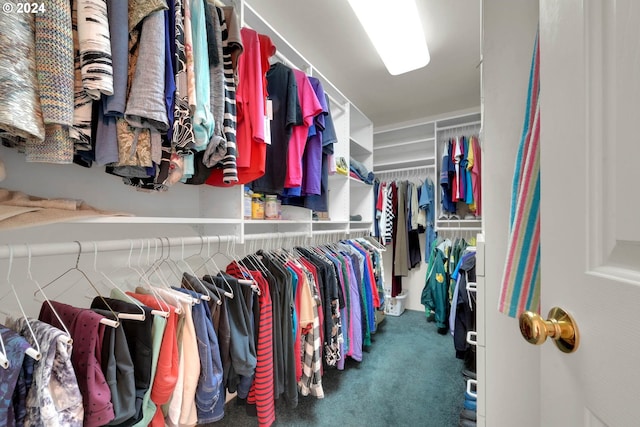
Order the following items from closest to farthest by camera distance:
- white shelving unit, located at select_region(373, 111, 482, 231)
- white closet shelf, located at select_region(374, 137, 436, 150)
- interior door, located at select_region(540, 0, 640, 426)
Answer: interior door, located at select_region(540, 0, 640, 426)
white shelving unit, located at select_region(373, 111, 482, 231)
white closet shelf, located at select_region(374, 137, 436, 150)

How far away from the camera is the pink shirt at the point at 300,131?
1.42 meters

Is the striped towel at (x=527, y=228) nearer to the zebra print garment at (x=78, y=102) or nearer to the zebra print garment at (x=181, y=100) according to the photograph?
the zebra print garment at (x=181, y=100)

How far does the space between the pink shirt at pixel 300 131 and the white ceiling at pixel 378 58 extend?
1.55 feet

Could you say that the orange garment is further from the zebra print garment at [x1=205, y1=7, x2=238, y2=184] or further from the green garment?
the green garment

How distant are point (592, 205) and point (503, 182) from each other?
0.50 m

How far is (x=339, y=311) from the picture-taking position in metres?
1.74

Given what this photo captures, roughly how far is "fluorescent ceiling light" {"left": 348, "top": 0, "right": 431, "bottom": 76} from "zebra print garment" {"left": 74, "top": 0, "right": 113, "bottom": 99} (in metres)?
1.17

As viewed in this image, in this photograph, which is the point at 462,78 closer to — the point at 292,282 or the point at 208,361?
the point at 292,282

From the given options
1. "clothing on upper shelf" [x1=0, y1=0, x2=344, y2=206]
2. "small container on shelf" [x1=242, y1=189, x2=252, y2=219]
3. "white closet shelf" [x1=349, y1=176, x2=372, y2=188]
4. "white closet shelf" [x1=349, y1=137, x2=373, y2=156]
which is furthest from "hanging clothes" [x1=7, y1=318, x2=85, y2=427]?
"white closet shelf" [x1=349, y1=137, x2=373, y2=156]

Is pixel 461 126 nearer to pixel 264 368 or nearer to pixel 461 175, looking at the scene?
pixel 461 175

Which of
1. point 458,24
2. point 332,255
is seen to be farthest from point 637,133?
point 458,24

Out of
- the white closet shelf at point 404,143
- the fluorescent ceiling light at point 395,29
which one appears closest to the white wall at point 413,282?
the white closet shelf at point 404,143

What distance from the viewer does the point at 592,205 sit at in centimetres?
→ 35

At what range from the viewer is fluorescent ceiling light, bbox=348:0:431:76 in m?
1.35
